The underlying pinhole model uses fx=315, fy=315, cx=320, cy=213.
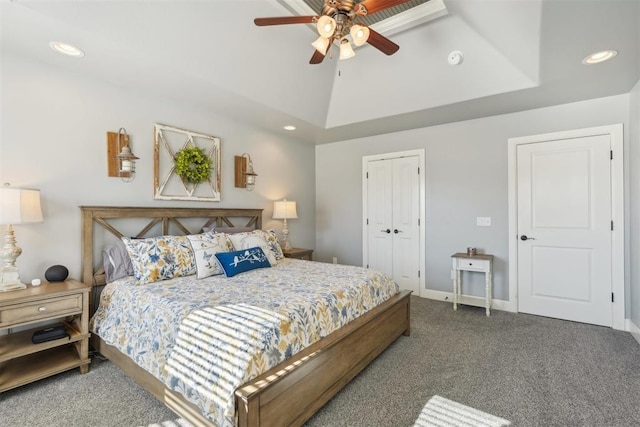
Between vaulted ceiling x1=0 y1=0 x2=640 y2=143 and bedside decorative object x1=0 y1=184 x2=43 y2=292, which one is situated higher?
vaulted ceiling x1=0 y1=0 x2=640 y2=143

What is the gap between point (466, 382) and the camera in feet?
7.66

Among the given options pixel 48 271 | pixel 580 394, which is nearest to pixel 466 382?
pixel 580 394

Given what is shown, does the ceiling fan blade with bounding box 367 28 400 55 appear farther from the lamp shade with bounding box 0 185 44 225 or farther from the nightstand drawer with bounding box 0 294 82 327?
the nightstand drawer with bounding box 0 294 82 327

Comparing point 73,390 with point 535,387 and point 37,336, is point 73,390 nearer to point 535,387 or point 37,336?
point 37,336

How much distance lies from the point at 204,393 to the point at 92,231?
209 centimetres

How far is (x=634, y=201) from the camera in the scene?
3164 millimetres

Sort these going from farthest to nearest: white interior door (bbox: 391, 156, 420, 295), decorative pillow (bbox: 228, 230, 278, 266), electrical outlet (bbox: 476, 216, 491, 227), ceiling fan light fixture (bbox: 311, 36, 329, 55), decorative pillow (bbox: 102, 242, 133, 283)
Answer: white interior door (bbox: 391, 156, 420, 295)
electrical outlet (bbox: 476, 216, 491, 227)
decorative pillow (bbox: 228, 230, 278, 266)
decorative pillow (bbox: 102, 242, 133, 283)
ceiling fan light fixture (bbox: 311, 36, 329, 55)

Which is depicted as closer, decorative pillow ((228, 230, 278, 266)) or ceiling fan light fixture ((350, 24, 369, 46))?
ceiling fan light fixture ((350, 24, 369, 46))

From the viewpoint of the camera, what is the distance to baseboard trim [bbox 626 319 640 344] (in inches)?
120

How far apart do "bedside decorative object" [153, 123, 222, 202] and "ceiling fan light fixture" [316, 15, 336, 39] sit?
2.10 meters

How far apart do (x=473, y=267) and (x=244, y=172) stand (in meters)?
3.21

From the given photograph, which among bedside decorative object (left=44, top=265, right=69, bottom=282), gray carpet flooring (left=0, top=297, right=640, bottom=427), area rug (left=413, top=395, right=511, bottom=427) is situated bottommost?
area rug (left=413, top=395, right=511, bottom=427)

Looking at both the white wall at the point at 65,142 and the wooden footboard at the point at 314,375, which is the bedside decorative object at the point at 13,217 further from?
the wooden footboard at the point at 314,375

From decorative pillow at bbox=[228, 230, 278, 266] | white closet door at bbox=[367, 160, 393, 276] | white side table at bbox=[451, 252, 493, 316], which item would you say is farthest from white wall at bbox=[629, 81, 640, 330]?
decorative pillow at bbox=[228, 230, 278, 266]
